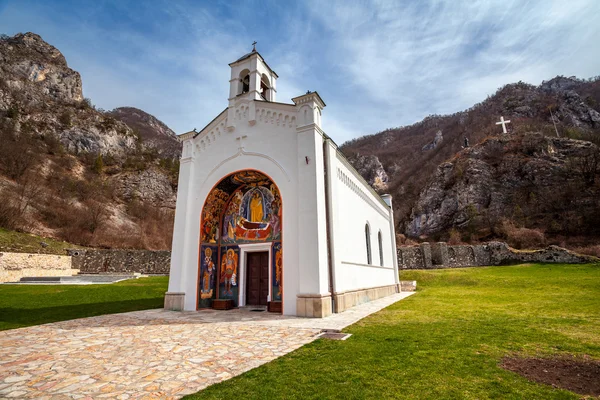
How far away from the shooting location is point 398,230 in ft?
153

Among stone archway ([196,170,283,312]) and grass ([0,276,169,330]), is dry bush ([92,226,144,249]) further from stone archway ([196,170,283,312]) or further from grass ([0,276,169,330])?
stone archway ([196,170,283,312])

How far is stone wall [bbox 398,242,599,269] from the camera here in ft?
75.8

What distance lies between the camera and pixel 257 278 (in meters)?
11.9

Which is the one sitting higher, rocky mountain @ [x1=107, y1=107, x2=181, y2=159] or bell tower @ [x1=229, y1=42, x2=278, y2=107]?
rocky mountain @ [x1=107, y1=107, x2=181, y2=159]

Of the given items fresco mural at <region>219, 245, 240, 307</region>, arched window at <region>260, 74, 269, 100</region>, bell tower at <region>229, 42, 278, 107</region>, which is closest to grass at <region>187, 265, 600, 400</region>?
fresco mural at <region>219, 245, 240, 307</region>

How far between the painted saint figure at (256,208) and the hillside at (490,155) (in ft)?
100.0

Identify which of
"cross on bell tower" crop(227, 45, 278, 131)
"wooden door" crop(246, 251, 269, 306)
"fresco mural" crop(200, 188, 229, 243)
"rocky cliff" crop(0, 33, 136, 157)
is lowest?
"wooden door" crop(246, 251, 269, 306)

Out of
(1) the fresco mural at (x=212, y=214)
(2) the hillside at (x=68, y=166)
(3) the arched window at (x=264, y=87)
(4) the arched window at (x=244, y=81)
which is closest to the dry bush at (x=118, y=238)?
(2) the hillside at (x=68, y=166)

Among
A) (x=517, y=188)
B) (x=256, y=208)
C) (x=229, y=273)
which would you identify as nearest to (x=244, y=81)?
(x=256, y=208)

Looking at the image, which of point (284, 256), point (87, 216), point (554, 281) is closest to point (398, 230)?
point (554, 281)

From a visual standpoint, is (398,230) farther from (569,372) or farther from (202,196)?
(569,372)

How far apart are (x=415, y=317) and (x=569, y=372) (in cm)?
446

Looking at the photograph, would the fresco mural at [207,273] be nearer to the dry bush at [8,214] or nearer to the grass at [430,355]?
the grass at [430,355]

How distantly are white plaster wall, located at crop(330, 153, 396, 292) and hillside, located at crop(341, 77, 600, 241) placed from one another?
23.2 metres
